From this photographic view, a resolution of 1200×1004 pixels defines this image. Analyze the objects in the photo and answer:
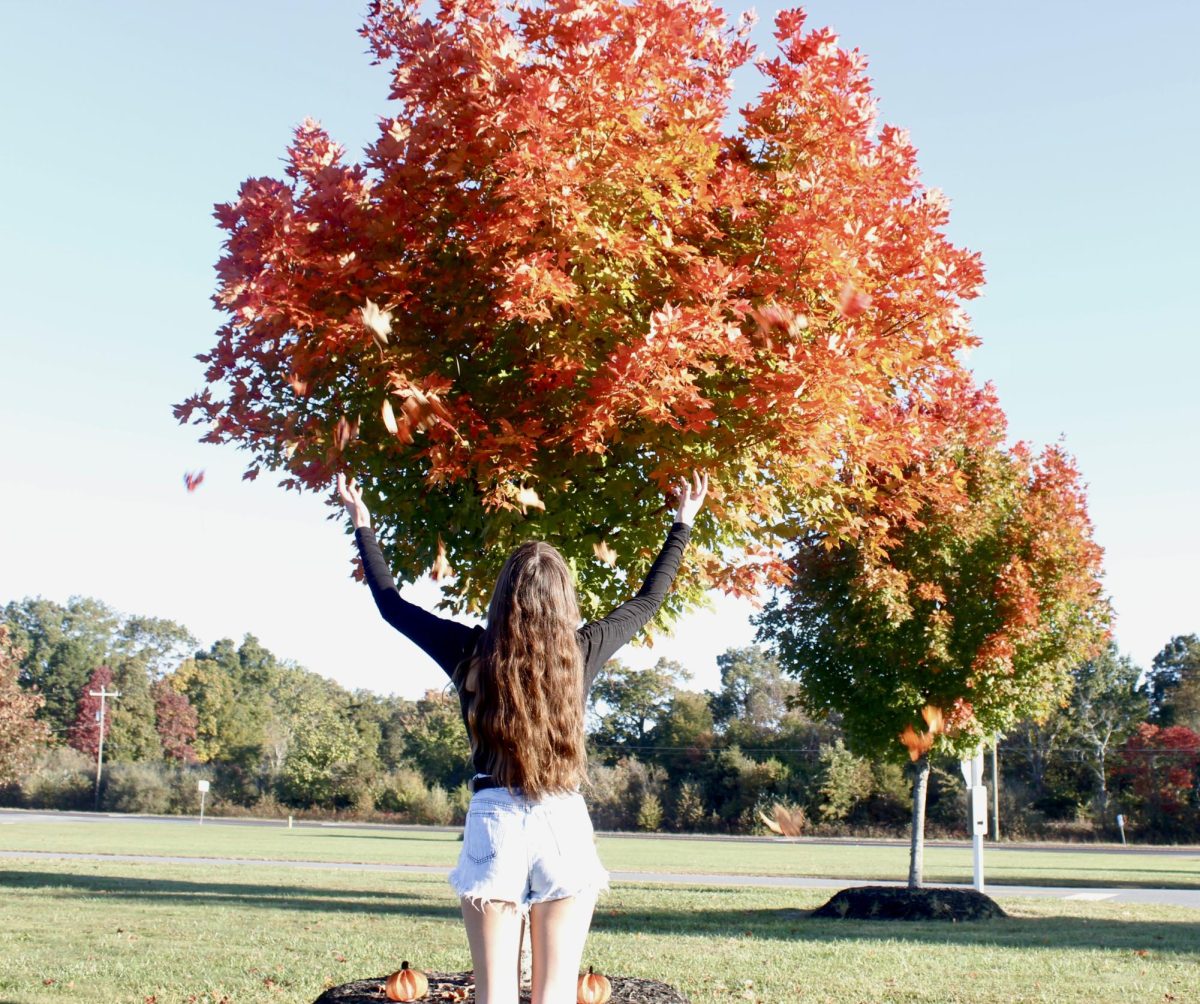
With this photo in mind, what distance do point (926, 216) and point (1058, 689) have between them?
10.4 metres

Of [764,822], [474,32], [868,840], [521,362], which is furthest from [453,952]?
[764,822]

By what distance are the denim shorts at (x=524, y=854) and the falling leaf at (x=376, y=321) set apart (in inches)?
167

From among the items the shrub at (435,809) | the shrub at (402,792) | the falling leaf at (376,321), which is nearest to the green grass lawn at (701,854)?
the shrub at (435,809)

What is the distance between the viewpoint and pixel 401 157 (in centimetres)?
777

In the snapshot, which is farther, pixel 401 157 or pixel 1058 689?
pixel 1058 689

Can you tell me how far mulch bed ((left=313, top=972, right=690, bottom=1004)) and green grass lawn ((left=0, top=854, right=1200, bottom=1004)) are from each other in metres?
2.35

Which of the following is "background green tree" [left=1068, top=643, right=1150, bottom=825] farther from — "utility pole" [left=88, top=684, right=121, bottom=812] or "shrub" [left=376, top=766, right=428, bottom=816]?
"utility pole" [left=88, top=684, right=121, bottom=812]

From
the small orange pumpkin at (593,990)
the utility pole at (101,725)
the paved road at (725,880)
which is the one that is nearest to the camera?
the small orange pumpkin at (593,990)

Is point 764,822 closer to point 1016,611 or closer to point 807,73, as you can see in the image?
point 1016,611

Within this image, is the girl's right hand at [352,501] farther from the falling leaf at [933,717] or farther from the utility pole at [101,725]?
the utility pole at [101,725]

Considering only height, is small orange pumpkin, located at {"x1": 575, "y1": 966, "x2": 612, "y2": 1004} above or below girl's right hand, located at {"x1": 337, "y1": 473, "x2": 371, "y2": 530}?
below

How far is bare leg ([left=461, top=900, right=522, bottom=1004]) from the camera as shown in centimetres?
317

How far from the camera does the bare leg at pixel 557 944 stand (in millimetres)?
3180

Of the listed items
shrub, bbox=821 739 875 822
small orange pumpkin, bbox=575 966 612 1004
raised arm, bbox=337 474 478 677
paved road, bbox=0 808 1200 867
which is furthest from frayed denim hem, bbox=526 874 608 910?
shrub, bbox=821 739 875 822
